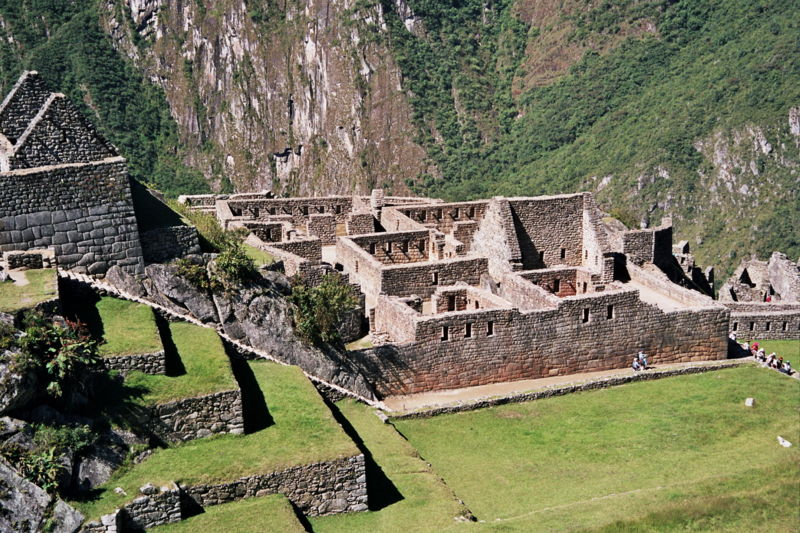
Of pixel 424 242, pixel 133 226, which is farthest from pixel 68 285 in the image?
pixel 424 242

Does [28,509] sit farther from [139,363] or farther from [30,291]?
[30,291]

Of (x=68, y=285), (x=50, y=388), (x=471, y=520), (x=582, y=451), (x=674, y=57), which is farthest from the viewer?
(x=674, y=57)

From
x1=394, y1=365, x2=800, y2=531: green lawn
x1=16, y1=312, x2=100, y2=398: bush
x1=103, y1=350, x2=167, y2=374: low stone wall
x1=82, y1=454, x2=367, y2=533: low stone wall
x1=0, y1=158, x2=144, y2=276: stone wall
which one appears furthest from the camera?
x1=0, y1=158, x2=144, y2=276: stone wall

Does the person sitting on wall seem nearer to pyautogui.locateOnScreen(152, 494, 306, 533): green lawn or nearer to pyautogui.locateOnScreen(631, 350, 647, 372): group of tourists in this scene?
pyautogui.locateOnScreen(631, 350, 647, 372): group of tourists

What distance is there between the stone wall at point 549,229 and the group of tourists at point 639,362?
7593mm

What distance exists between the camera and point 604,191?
140 m

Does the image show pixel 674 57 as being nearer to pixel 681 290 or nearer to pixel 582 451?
pixel 681 290

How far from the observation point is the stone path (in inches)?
1033

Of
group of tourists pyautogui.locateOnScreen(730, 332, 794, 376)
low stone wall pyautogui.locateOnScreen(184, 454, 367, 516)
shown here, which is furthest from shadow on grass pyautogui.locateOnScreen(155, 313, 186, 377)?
group of tourists pyautogui.locateOnScreen(730, 332, 794, 376)

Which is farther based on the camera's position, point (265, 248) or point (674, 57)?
point (674, 57)

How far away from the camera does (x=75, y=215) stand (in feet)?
75.7

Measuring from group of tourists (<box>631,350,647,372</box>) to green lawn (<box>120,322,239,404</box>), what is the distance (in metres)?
13.7

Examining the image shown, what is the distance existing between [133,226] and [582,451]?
1280cm

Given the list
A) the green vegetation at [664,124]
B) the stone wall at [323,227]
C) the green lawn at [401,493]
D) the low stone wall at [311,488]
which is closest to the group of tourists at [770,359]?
the stone wall at [323,227]
